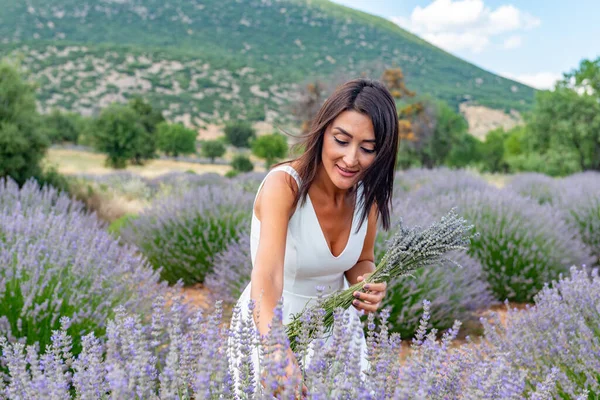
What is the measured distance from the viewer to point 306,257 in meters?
2.10

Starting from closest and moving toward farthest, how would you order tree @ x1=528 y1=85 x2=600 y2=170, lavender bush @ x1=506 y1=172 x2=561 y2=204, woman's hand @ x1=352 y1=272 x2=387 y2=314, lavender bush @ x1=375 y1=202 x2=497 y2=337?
1. woman's hand @ x1=352 y1=272 x2=387 y2=314
2. lavender bush @ x1=375 y1=202 x2=497 y2=337
3. lavender bush @ x1=506 y1=172 x2=561 y2=204
4. tree @ x1=528 y1=85 x2=600 y2=170

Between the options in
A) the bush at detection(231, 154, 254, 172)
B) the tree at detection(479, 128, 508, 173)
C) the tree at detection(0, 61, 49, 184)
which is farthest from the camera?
the tree at detection(479, 128, 508, 173)

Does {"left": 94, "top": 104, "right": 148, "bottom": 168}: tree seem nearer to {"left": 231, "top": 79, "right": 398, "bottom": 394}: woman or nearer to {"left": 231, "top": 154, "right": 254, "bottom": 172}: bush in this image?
{"left": 231, "top": 154, "right": 254, "bottom": 172}: bush

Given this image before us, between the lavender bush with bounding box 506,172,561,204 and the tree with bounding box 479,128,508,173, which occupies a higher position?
the lavender bush with bounding box 506,172,561,204

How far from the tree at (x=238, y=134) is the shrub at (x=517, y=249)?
4291 centimetres

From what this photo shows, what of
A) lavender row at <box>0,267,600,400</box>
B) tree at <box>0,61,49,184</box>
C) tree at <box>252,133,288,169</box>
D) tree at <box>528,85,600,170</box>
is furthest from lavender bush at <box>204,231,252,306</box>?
tree at <box>252,133,288,169</box>

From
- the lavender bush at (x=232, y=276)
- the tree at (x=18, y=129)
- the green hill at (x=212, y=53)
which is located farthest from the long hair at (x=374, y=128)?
the green hill at (x=212, y=53)

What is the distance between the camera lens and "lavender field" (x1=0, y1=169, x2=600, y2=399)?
1.11m

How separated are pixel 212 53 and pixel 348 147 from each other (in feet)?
278

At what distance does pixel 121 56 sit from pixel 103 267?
233ft

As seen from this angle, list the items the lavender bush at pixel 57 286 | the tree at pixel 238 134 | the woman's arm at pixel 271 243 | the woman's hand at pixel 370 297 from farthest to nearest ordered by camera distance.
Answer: the tree at pixel 238 134 → the lavender bush at pixel 57 286 → the woman's hand at pixel 370 297 → the woman's arm at pixel 271 243

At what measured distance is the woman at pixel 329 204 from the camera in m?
1.82

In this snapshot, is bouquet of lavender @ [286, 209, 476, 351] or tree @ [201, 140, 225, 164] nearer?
bouquet of lavender @ [286, 209, 476, 351]

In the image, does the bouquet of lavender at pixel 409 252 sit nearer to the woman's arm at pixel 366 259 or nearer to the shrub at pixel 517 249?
the woman's arm at pixel 366 259
